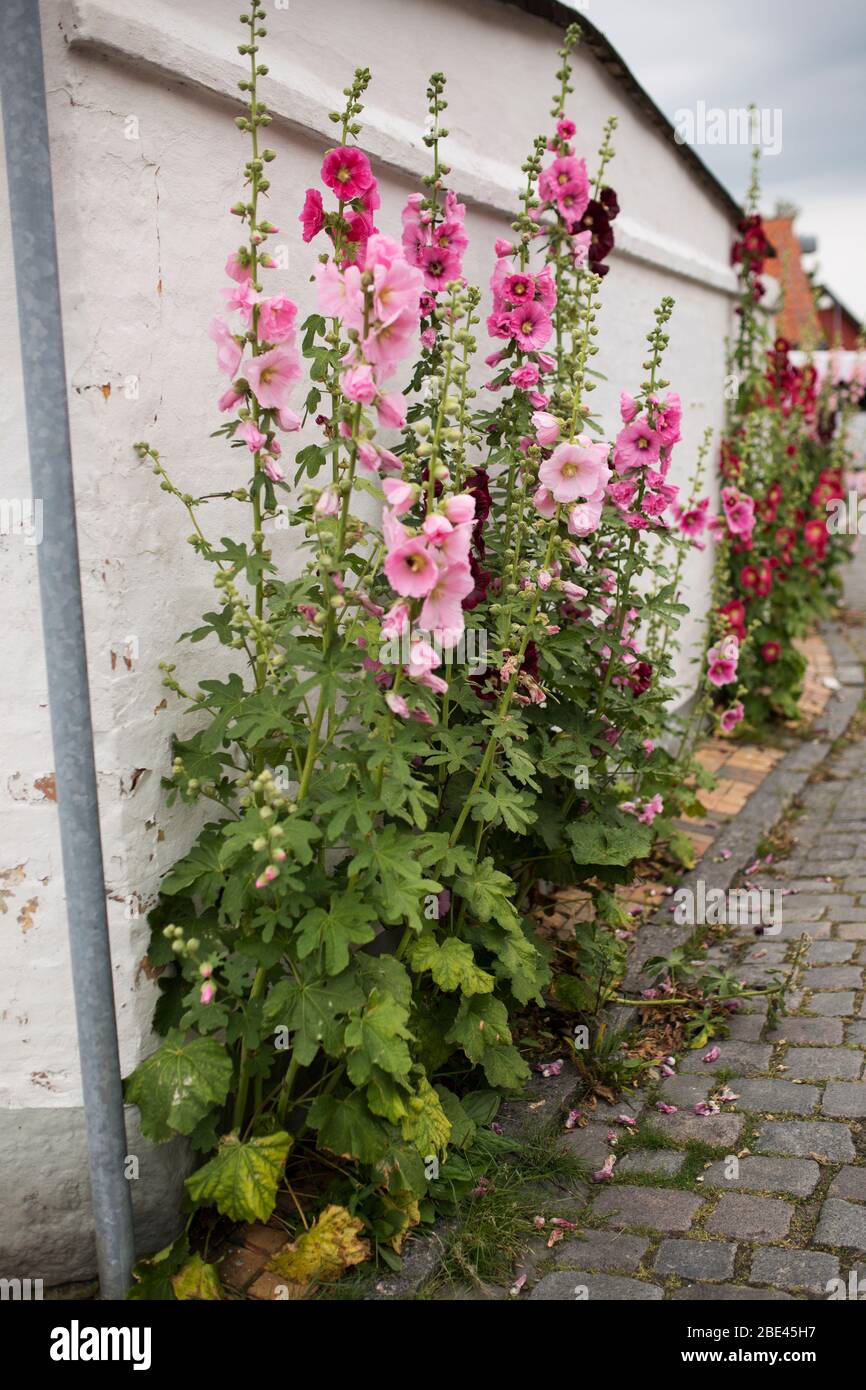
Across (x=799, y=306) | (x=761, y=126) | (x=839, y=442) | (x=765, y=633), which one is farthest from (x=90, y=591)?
(x=799, y=306)

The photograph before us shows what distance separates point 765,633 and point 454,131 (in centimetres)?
387

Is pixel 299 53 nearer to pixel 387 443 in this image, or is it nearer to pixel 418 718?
pixel 387 443

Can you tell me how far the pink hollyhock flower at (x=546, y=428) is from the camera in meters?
3.15

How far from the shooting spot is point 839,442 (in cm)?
977

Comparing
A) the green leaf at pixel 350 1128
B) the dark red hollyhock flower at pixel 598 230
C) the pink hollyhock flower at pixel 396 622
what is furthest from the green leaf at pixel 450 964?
the dark red hollyhock flower at pixel 598 230

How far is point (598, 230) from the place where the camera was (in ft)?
13.7

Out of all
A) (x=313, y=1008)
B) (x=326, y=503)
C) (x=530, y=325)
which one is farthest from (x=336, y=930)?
(x=530, y=325)

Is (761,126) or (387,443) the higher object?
(761,126)

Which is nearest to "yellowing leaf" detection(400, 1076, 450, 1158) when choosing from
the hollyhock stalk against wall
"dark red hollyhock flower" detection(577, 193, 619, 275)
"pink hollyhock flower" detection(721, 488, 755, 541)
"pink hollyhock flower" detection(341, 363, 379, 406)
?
the hollyhock stalk against wall

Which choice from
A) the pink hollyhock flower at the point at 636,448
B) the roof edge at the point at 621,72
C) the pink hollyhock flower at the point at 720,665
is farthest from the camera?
the pink hollyhock flower at the point at 720,665

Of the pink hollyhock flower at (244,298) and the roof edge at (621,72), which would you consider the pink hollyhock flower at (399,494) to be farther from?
the roof edge at (621,72)

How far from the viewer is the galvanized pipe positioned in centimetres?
241

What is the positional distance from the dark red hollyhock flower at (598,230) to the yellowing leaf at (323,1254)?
3013 millimetres
